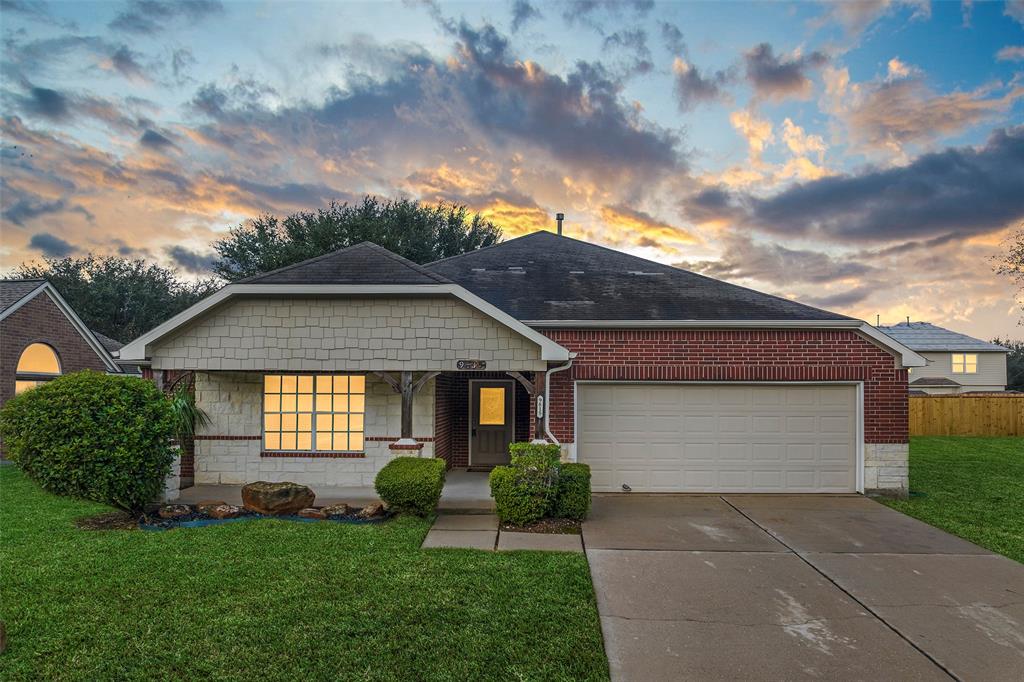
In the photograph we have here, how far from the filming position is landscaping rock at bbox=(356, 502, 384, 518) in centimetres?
779

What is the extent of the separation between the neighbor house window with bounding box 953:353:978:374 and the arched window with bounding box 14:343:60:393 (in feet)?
134

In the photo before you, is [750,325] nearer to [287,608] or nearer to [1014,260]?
→ [287,608]

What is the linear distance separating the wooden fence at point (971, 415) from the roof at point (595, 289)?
14411 millimetres

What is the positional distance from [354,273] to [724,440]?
24.5 feet

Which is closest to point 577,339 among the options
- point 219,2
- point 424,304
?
point 424,304

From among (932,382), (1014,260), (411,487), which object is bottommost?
(411,487)

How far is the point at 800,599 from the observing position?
5031 mm

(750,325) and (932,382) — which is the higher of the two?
(750,325)

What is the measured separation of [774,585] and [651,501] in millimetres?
3942

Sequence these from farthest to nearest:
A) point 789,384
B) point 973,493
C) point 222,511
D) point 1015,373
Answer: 1. point 1015,373
2. point 973,493
3. point 789,384
4. point 222,511

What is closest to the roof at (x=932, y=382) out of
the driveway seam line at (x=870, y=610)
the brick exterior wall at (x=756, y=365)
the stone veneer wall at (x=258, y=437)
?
the brick exterior wall at (x=756, y=365)

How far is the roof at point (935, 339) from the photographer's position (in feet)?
97.5

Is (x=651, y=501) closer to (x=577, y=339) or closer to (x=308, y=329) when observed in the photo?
(x=577, y=339)

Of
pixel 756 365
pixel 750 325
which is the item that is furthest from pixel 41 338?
pixel 756 365
